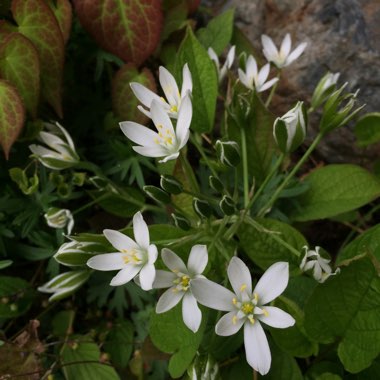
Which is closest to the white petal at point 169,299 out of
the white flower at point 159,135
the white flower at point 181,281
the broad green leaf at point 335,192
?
the white flower at point 181,281

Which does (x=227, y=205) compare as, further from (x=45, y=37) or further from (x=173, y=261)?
(x=45, y=37)

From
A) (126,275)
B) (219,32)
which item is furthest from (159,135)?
(219,32)

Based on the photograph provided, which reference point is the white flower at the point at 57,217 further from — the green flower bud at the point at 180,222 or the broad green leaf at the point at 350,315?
the broad green leaf at the point at 350,315

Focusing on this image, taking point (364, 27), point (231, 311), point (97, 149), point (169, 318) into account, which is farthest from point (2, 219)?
point (364, 27)

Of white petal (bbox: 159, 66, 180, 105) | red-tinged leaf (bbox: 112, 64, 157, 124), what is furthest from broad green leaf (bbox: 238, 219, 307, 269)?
red-tinged leaf (bbox: 112, 64, 157, 124)

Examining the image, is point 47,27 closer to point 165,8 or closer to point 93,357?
point 165,8

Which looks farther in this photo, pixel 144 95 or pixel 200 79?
pixel 200 79
